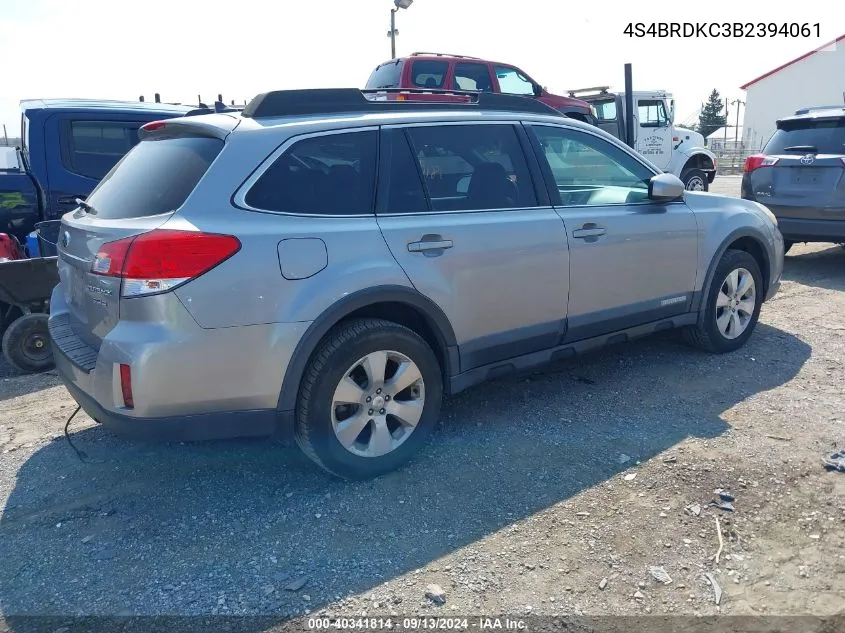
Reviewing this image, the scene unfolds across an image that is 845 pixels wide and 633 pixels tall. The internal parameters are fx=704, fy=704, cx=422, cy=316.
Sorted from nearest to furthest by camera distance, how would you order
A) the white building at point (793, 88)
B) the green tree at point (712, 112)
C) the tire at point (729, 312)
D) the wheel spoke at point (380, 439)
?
1. the wheel spoke at point (380, 439)
2. the tire at point (729, 312)
3. the white building at point (793, 88)
4. the green tree at point (712, 112)

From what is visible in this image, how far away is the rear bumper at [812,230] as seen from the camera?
7.38m

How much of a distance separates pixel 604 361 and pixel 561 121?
1749mm

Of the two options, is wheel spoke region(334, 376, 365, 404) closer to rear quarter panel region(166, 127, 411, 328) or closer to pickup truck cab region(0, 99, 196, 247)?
rear quarter panel region(166, 127, 411, 328)

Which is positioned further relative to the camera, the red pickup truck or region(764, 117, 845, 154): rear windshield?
the red pickup truck

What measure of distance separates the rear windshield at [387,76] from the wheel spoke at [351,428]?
907cm

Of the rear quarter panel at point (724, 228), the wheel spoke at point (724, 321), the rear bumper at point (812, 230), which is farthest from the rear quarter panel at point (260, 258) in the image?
the rear bumper at point (812, 230)

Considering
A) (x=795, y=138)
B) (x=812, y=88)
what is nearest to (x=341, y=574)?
(x=795, y=138)

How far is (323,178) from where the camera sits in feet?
10.8

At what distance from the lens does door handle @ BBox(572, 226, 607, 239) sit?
159 inches

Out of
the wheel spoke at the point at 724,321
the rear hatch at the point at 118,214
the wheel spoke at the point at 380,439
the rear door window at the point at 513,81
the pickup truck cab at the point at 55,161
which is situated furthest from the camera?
the rear door window at the point at 513,81

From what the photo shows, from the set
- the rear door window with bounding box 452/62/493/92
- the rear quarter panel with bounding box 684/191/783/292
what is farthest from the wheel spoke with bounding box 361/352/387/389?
the rear door window with bounding box 452/62/493/92

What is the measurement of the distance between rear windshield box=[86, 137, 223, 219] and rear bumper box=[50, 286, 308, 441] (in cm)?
55

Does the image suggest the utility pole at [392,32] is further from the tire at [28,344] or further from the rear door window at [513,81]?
the tire at [28,344]

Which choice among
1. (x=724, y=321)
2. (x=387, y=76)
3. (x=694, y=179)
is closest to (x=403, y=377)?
(x=724, y=321)
